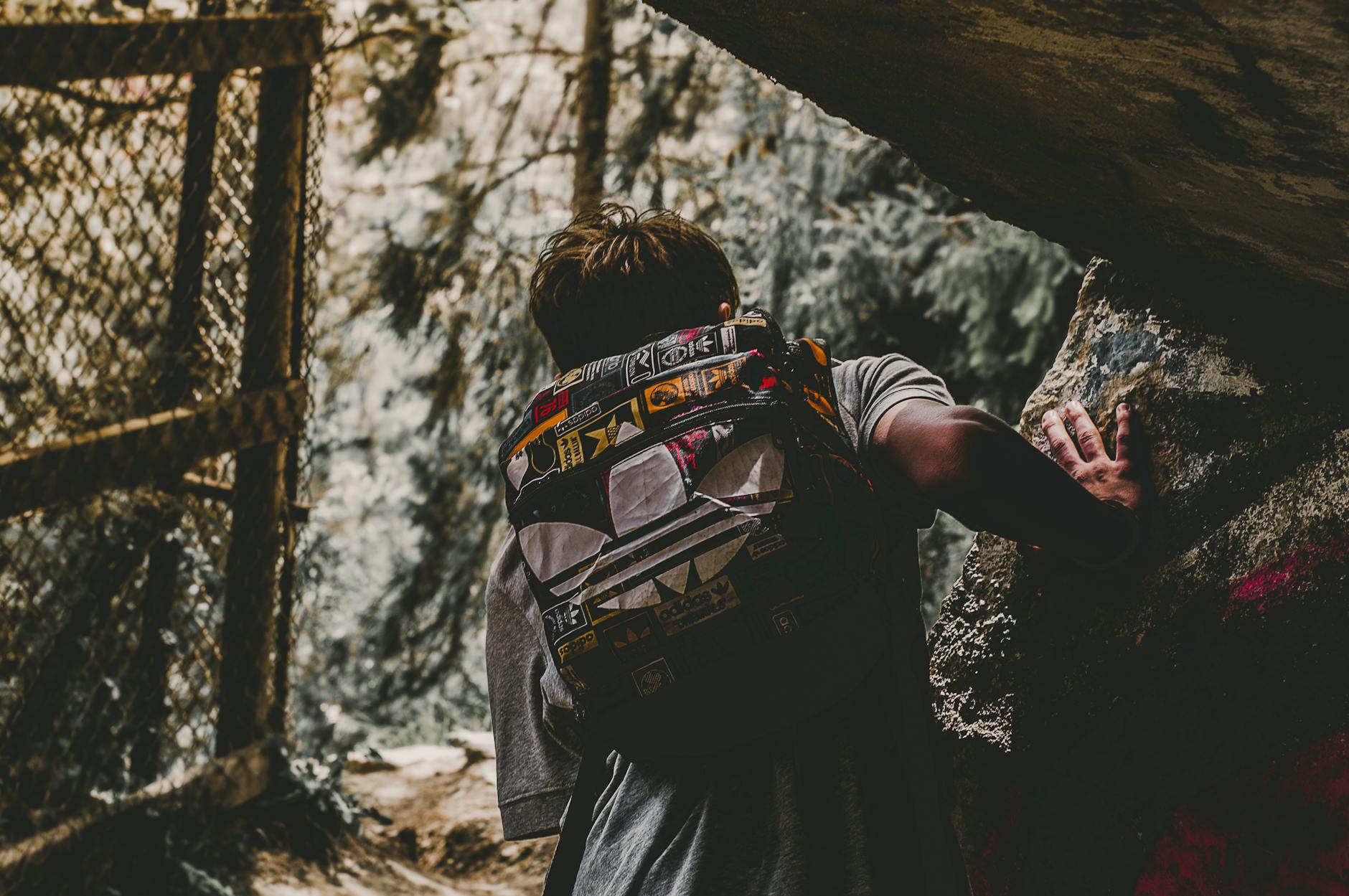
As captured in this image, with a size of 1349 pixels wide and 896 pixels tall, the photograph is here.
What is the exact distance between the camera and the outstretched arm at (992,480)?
4.80ft

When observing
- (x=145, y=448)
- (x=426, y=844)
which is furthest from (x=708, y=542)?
(x=426, y=844)

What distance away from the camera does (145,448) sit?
390 cm

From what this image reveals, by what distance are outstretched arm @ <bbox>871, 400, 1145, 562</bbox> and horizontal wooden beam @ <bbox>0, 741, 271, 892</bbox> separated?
347 cm

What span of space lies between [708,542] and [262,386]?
337 cm

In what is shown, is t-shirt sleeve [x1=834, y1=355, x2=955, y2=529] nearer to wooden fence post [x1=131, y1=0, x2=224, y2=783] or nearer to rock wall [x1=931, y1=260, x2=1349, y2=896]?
rock wall [x1=931, y1=260, x2=1349, y2=896]

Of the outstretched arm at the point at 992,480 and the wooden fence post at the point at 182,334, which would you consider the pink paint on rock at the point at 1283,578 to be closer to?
the outstretched arm at the point at 992,480

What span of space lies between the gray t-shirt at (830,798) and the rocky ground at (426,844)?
265 centimetres

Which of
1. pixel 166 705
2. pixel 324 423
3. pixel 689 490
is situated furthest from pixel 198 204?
pixel 324 423

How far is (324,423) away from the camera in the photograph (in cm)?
904

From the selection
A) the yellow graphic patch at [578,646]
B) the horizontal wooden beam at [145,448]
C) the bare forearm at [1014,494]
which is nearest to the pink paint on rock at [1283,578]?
the bare forearm at [1014,494]

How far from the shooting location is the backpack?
58.9 inches

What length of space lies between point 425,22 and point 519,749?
640 centimetres

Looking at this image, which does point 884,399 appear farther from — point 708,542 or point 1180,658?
point 1180,658

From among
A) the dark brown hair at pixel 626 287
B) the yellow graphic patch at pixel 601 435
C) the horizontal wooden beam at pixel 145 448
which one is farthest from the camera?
the horizontal wooden beam at pixel 145 448
